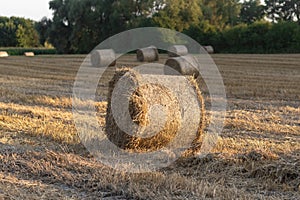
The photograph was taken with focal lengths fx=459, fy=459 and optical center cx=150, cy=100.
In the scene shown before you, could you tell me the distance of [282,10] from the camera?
5941cm

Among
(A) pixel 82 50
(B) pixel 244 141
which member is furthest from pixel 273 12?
(B) pixel 244 141

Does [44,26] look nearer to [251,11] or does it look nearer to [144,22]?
[144,22]

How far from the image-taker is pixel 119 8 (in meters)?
44.6

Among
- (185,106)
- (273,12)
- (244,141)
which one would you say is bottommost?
(244,141)

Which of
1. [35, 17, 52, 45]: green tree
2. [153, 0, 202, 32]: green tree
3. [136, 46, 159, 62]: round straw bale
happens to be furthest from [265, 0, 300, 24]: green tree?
[136, 46, 159, 62]: round straw bale

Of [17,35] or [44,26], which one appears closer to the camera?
[44,26]

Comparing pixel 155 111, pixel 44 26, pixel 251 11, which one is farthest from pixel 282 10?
pixel 155 111

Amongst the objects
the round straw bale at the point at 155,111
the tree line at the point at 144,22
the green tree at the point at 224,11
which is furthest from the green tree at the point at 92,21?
the round straw bale at the point at 155,111

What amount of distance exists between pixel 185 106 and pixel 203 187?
7.22ft

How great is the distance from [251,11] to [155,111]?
2214 inches

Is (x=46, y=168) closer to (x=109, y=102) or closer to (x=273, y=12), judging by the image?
(x=109, y=102)

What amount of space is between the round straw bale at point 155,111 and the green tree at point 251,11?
54079mm

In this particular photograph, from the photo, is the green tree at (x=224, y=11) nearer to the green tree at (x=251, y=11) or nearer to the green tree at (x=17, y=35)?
the green tree at (x=251, y=11)

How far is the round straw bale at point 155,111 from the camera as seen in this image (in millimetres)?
5902
